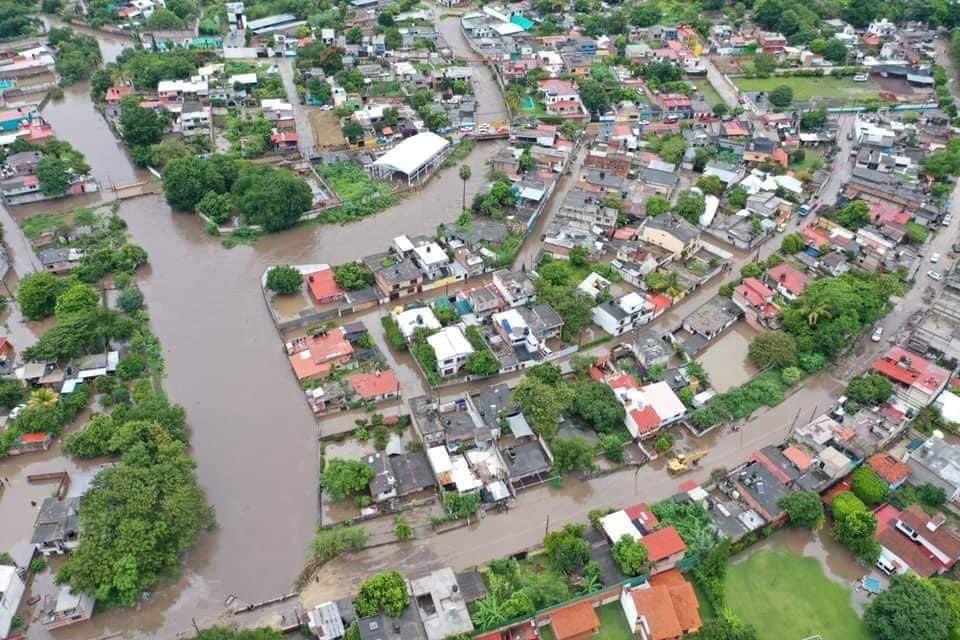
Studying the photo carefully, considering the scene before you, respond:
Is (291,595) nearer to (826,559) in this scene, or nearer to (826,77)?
(826,559)

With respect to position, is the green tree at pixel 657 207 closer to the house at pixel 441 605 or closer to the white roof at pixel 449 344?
the white roof at pixel 449 344

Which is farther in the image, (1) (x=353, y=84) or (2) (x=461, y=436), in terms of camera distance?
(1) (x=353, y=84)

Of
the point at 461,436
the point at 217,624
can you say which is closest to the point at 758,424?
the point at 461,436

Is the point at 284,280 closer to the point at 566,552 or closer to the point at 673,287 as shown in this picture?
the point at 566,552

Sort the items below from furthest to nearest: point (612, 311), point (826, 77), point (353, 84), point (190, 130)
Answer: point (826, 77) < point (353, 84) < point (190, 130) < point (612, 311)

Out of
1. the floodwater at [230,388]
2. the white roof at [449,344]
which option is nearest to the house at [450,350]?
the white roof at [449,344]

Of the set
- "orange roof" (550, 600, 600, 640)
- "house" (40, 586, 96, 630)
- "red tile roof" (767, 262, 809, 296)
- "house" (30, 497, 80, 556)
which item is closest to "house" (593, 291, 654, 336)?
"red tile roof" (767, 262, 809, 296)
